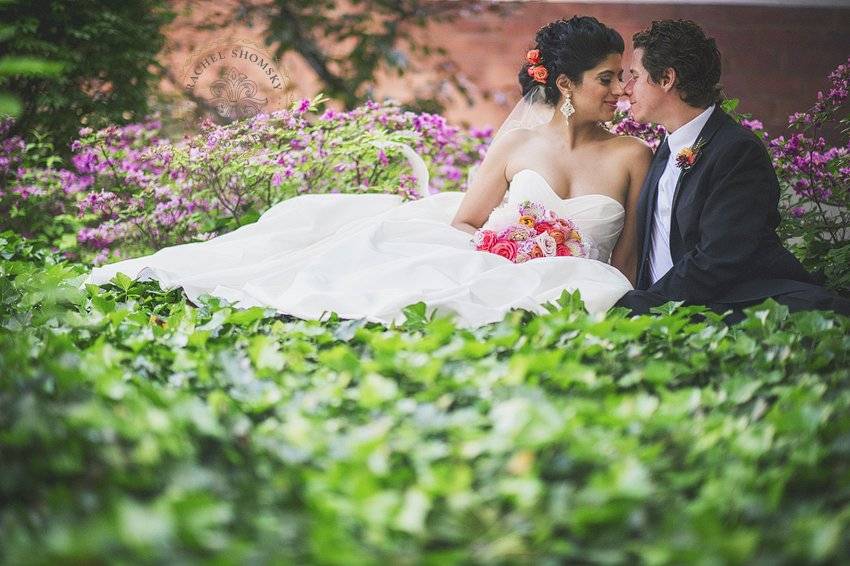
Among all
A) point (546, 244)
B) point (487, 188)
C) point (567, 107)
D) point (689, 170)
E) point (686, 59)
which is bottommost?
point (546, 244)

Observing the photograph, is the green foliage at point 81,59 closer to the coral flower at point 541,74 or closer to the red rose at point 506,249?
the coral flower at point 541,74

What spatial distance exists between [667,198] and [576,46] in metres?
0.92

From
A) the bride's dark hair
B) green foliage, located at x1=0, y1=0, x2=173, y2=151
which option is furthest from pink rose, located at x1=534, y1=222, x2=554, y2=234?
green foliage, located at x1=0, y1=0, x2=173, y2=151

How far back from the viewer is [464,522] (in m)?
1.57

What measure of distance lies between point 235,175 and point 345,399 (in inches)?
146

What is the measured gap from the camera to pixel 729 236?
3562 mm

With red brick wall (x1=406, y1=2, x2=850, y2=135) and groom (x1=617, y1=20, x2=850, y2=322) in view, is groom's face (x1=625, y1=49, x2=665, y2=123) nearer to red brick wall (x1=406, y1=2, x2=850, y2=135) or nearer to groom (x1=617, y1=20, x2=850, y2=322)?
groom (x1=617, y1=20, x2=850, y2=322)

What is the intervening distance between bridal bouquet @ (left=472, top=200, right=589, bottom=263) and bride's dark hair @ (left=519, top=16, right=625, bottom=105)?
74cm

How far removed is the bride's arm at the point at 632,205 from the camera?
4391mm

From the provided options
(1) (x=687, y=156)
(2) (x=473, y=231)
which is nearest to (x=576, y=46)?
(1) (x=687, y=156)

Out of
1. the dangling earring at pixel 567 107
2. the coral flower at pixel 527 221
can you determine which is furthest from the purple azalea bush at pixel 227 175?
the coral flower at pixel 527 221

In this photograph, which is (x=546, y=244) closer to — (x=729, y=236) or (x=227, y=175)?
(x=729, y=236)

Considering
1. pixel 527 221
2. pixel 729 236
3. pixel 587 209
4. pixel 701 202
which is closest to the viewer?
pixel 729 236

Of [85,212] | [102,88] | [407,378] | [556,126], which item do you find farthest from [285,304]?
[102,88]
